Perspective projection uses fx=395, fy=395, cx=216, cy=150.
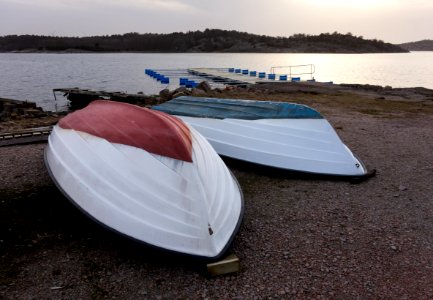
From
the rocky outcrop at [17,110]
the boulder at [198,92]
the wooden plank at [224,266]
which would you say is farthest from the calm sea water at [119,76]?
the wooden plank at [224,266]

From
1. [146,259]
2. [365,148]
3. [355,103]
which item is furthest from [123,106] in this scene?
[355,103]

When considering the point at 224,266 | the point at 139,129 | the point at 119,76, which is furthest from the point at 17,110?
the point at 119,76

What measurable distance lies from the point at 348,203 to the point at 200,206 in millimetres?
2600

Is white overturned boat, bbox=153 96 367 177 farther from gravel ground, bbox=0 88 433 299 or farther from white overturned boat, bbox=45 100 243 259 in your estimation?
white overturned boat, bbox=45 100 243 259

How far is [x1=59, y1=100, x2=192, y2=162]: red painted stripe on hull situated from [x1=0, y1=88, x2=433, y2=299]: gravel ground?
975 mm

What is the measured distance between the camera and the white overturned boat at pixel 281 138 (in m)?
6.34

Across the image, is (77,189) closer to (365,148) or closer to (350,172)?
(350,172)

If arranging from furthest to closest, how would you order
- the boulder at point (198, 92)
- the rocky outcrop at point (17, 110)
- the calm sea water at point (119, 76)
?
1. the calm sea water at point (119, 76)
2. the boulder at point (198, 92)
3. the rocky outcrop at point (17, 110)

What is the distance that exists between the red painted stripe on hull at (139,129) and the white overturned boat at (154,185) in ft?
0.04

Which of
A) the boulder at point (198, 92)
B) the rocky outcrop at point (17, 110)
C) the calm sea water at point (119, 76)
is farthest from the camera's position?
the calm sea water at point (119, 76)

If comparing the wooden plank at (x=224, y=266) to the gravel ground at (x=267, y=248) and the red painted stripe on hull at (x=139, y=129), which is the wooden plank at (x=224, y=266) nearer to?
the gravel ground at (x=267, y=248)

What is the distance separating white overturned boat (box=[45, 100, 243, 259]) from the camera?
12.2ft

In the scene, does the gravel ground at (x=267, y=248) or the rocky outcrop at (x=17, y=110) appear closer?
the gravel ground at (x=267, y=248)

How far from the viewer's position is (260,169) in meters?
6.56
